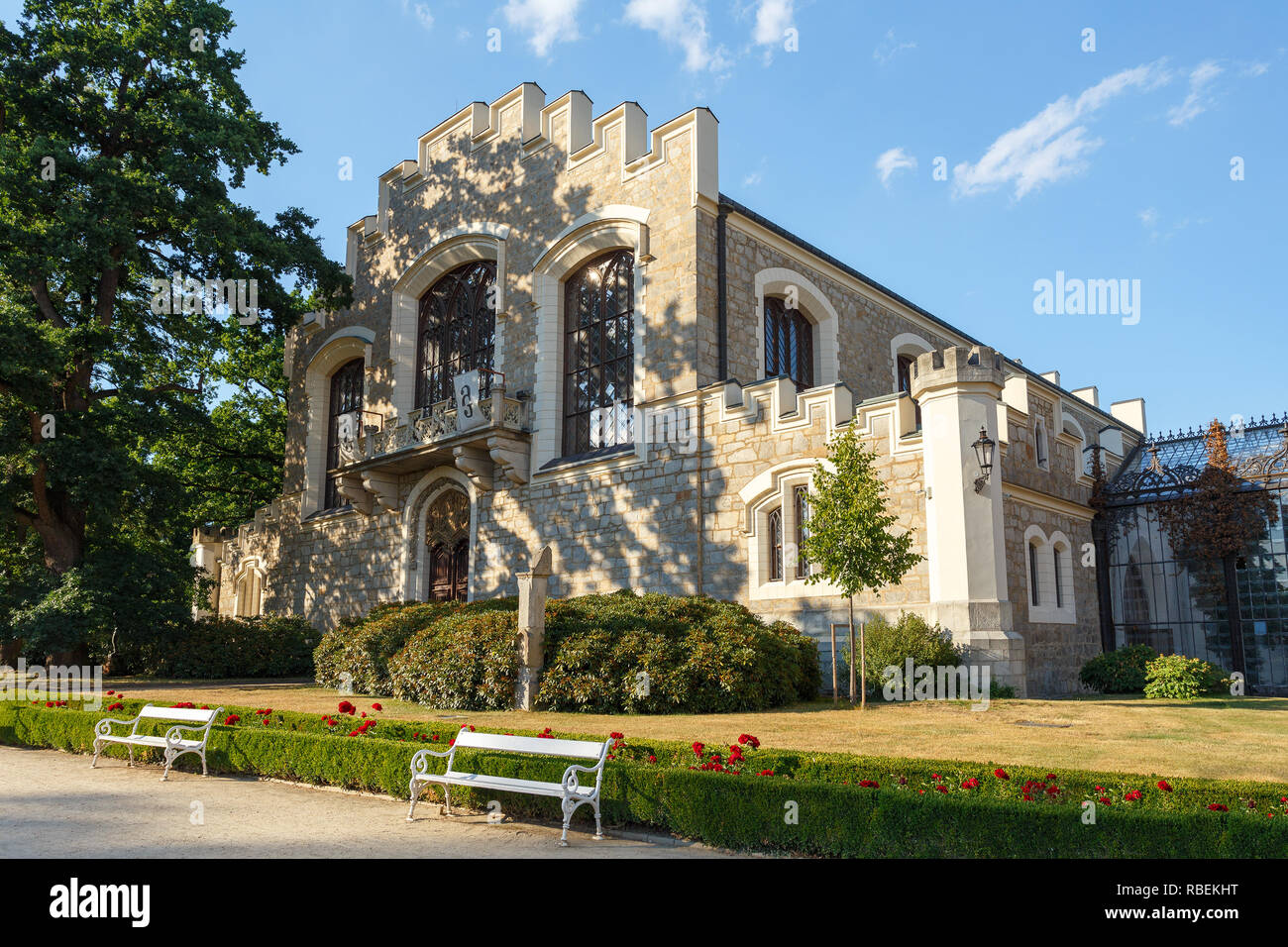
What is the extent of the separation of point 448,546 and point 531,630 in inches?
402

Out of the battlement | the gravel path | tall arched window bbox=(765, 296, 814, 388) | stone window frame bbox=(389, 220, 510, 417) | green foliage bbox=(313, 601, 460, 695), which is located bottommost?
the gravel path

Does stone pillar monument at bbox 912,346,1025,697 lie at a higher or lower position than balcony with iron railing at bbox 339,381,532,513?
lower

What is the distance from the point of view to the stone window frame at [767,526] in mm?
16319

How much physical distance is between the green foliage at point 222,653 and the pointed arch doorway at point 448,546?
160 inches

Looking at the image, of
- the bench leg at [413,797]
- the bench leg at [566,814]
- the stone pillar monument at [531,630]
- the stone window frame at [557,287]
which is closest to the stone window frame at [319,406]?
the stone window frame at [557,287]

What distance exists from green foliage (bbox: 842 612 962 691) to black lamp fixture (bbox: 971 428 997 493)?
2.32 metres

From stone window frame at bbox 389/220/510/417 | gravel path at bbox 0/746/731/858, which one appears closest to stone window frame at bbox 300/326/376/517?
stone window frame at bbox 389/220/510/417

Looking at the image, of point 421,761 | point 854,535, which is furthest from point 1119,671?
point 421,761

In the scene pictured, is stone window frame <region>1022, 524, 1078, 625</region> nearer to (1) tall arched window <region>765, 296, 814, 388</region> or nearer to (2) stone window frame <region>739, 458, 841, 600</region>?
(2) stone window frame <region>739, 458, 841, 600</region>

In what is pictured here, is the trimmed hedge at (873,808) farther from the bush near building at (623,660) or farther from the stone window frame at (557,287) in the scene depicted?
the stone window frame at (557,287)

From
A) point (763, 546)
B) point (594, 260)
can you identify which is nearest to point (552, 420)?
point (594, 260)

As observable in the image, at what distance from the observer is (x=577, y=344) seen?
21344 millimetres

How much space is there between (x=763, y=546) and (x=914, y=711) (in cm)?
506

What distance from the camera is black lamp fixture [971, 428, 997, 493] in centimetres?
1404
